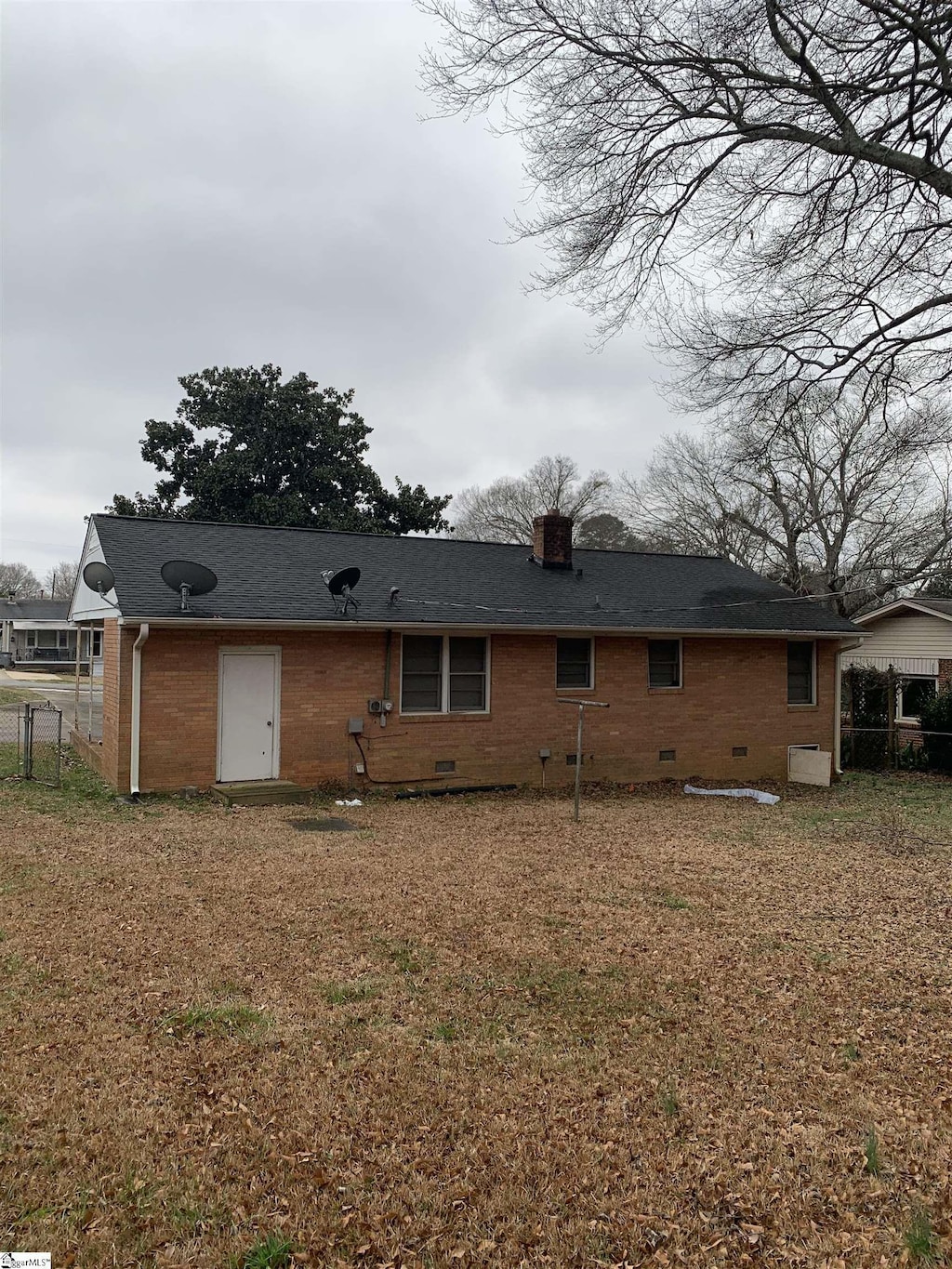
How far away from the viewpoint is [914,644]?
2053 centimetres

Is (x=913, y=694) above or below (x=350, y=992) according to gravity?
above

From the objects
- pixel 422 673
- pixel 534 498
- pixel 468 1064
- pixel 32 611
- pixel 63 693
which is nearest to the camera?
pixel 468 1064

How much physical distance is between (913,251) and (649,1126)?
12478 millimetres

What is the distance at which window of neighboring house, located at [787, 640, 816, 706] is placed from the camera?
1638 centimetres

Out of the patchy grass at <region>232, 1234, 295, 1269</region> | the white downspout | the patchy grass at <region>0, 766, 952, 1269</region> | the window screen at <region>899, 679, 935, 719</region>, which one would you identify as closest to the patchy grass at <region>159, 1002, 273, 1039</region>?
the patchy grass at <region>0, 766, 952, 1269</region>

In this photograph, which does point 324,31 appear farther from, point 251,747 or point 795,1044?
point 795,1044

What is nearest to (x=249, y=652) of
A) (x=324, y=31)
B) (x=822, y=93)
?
(x=324, y=31)

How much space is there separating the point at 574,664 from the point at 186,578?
6.82 m

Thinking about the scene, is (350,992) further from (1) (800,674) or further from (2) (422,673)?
(1) (800,674)

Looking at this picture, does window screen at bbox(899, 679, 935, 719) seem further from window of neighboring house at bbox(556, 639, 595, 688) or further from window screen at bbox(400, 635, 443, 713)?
window screen at bbox(400, 635, 443, 713)

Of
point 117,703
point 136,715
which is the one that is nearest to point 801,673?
point 136,715

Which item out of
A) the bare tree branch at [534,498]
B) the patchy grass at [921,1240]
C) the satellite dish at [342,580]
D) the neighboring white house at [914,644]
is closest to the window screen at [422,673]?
the satellite dish at [342,580]

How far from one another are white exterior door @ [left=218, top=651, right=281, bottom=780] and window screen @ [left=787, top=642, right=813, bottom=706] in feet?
34.2

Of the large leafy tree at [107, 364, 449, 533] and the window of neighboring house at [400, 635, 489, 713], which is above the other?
the large leafy tree at [107, 364, 449, 533]
